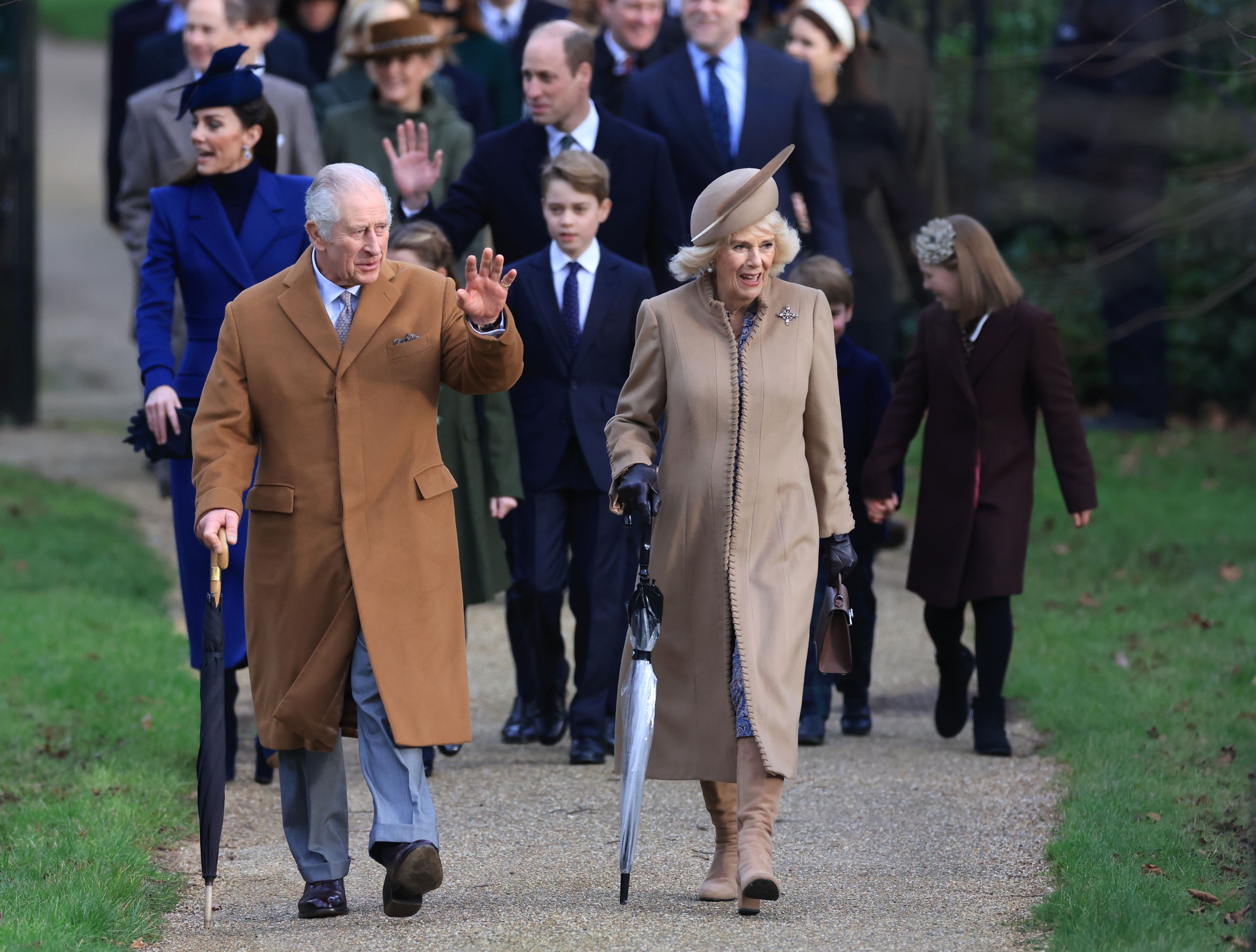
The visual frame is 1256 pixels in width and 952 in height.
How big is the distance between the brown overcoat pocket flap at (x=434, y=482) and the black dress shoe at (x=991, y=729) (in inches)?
98.4

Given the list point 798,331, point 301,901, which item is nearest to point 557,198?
point 798,331

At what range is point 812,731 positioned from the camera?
6.92 m

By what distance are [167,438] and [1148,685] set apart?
3729 mm

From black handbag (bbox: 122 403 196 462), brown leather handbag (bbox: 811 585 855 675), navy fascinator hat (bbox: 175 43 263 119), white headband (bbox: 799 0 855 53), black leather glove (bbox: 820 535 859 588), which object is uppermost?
white headband (bbox: 799 0 855 53)

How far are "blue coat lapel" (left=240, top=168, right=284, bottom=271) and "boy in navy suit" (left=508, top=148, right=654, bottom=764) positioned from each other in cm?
92

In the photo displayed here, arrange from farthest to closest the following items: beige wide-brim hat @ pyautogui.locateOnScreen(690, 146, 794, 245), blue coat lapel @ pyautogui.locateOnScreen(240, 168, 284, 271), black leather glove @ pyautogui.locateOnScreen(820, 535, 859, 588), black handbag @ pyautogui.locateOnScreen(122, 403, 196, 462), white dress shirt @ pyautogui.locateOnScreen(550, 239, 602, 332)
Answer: white dress shirt @ pyautogui.locateOnScreen(550, 239, 602, 332), blue coat lapel @ pyautogui.locateOnScreen(240, 168, 284, 271), black handbag @ pyautogui.locateOnScreen(122, 403, 196, 462), black leather glove @ pyautogui.locateOnScreen(820, 535, 859, 588), beige wide-brim hat @ pyautogui.locateOnScreen(690, 146, 794, 245)

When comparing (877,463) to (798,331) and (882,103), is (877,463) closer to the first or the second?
(798,331)

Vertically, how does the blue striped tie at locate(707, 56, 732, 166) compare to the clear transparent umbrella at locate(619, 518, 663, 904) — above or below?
above

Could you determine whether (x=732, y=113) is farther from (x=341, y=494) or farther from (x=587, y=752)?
(x=341, y=494)

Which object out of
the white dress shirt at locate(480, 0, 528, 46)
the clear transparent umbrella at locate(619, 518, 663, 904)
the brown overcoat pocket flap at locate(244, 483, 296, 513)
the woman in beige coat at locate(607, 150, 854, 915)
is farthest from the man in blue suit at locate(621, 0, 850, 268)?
the white dress shirt at locate(480, 0, 528, 46)

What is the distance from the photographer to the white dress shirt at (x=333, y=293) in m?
5.05

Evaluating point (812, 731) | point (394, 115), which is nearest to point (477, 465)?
point (812, 731)

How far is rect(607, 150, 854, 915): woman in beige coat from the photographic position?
5027mm

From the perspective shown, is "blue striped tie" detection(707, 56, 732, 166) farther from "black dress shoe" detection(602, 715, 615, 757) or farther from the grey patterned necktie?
the grey patterned necktie
